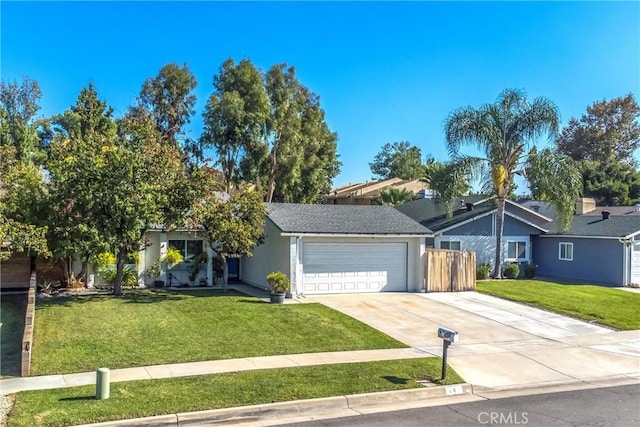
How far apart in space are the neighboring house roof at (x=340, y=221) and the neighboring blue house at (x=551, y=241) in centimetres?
476

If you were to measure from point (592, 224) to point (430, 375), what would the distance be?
23.4 m

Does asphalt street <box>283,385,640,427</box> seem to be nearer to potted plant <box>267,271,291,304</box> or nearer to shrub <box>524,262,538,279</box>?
potted plant <box>267,271,291,304</box>

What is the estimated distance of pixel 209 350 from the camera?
12.8 m

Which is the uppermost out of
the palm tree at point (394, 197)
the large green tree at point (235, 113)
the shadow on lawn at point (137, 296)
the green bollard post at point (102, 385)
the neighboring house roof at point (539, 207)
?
the large green tree at point (235, 113)

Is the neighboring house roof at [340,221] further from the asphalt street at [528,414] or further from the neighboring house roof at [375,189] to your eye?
the neighboring house roof at [375,189]

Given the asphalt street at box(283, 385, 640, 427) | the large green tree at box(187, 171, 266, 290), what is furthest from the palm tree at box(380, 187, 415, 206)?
the asphalt street at box(283, 385, 640, 427)

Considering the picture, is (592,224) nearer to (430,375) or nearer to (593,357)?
(593,357)

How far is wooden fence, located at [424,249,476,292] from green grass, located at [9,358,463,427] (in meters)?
11.5

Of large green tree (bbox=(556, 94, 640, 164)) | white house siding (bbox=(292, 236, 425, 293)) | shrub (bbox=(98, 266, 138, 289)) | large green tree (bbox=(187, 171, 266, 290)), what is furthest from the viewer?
large green tree (bbox=(556, 94, 640, 164))

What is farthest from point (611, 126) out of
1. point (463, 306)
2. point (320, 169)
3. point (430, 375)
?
point (430, 375)

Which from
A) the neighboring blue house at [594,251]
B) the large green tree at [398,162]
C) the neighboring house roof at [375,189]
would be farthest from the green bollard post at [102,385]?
the large green tree at [398,162]

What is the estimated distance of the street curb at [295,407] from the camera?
328 inches

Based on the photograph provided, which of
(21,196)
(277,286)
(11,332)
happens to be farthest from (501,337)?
(21,196)

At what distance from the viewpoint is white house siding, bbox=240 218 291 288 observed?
2179cm
